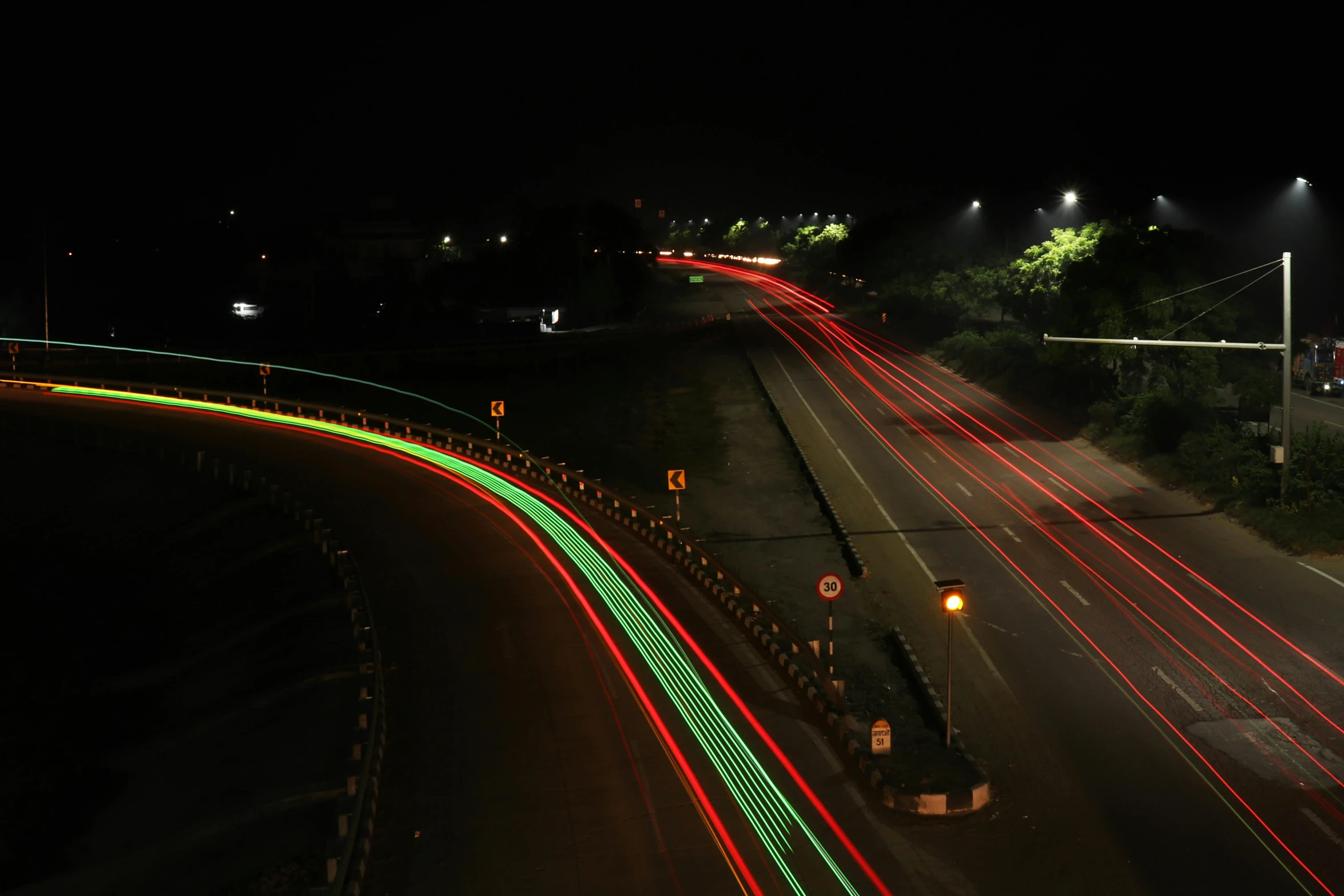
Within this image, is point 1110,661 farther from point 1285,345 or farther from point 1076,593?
point 1285,345

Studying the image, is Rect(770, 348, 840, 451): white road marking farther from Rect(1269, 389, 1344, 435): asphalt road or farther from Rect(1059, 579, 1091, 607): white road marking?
Rect(1269, 389, 1344, 435): asphalt road

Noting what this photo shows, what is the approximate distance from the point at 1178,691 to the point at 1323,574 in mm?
9012

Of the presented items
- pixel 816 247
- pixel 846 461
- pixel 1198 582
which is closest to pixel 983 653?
pixel 1198 582

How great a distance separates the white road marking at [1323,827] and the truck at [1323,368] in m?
43.0

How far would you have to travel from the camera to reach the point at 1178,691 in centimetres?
1958

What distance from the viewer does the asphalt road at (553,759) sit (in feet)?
45.0

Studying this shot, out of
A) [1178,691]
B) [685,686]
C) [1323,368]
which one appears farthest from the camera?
[1323,368]

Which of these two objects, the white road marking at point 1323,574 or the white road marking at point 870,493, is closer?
the white road marking at point 1323,574

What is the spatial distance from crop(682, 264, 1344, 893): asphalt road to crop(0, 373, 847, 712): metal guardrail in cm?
274

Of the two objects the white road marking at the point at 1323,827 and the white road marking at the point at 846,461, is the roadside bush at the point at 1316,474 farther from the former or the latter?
the white road marking at the point at 1323,827

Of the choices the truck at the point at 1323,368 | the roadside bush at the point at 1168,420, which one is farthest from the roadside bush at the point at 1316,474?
the truck at the point at 1323,368

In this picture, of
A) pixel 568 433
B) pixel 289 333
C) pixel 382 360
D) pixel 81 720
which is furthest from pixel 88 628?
pixel 289 333

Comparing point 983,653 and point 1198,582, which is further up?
point 1198,582

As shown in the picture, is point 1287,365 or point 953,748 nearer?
point 953,748
